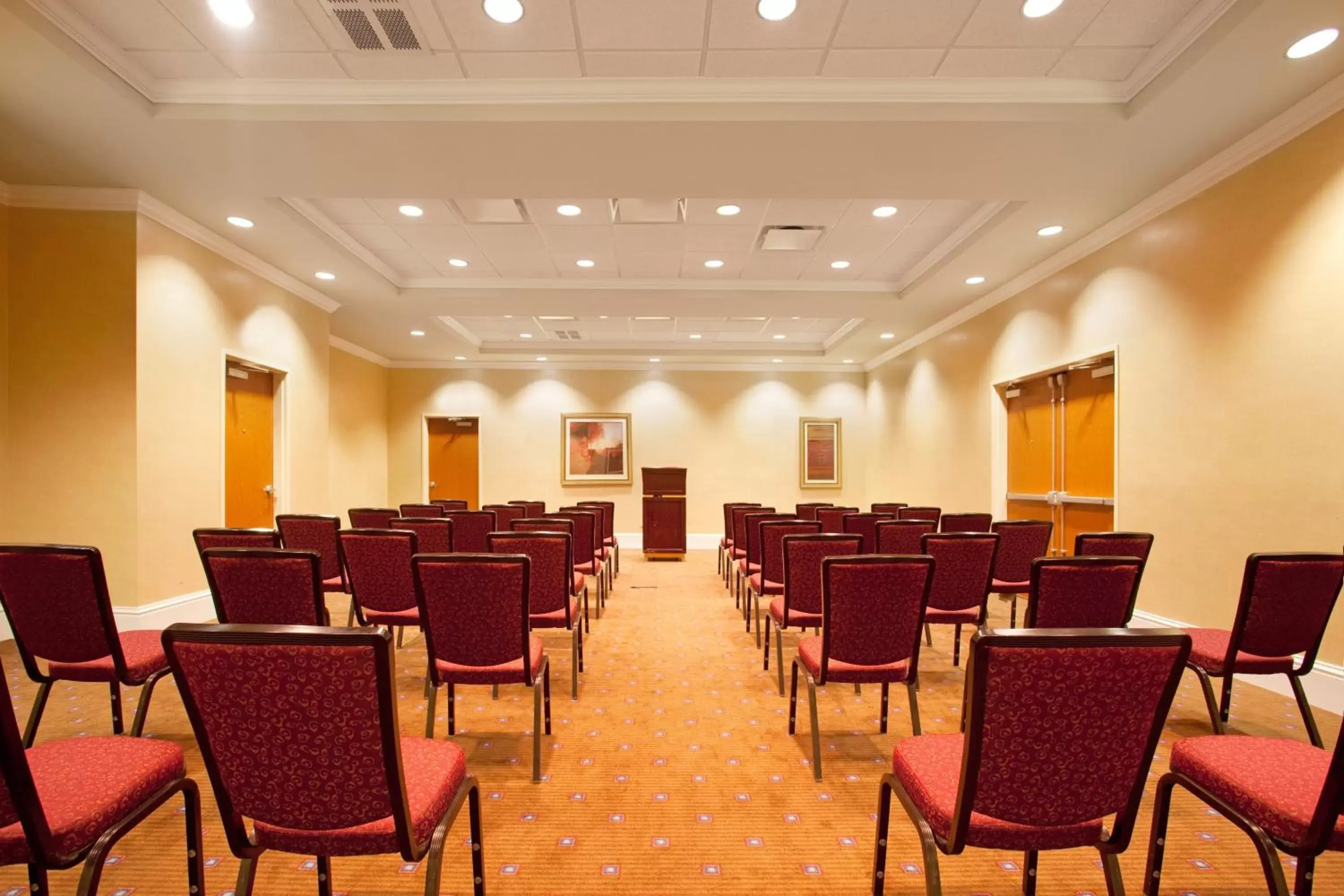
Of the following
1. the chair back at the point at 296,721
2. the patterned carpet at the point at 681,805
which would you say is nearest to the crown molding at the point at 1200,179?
the patterned carpet at the point at 681,805

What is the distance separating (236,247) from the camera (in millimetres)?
5566

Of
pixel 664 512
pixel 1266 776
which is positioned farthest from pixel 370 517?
pixel 1266 776

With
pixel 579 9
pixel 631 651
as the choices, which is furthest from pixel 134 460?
pixel 579 9

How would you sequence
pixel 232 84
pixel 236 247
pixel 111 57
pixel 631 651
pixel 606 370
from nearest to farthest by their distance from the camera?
pixel 111 57, pixel 232 84, pixel 631 651, pixel 236 247, pixel 606 370

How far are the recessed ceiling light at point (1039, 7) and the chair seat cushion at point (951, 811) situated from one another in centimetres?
325

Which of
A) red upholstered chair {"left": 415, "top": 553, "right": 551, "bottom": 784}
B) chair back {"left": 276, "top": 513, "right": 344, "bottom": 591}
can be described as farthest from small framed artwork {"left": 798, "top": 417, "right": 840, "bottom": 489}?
red upholstered chair {"left": 415, "top": 553, "right": 551, "bottom": 784}

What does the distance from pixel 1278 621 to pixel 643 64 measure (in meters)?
3.89

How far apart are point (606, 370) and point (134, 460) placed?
7283mm

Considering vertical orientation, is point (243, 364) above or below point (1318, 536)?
above

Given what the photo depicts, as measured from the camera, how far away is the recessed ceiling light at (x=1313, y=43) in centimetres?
281

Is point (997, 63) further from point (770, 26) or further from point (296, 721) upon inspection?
point (296, 721)

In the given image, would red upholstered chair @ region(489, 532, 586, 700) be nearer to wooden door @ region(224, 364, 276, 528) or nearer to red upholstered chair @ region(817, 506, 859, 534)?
red upholstered chair @ region(817, 506, 859, 534)

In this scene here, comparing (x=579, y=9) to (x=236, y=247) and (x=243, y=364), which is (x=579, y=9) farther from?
(x=243, y=364)

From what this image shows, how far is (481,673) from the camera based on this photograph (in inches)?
98.1
